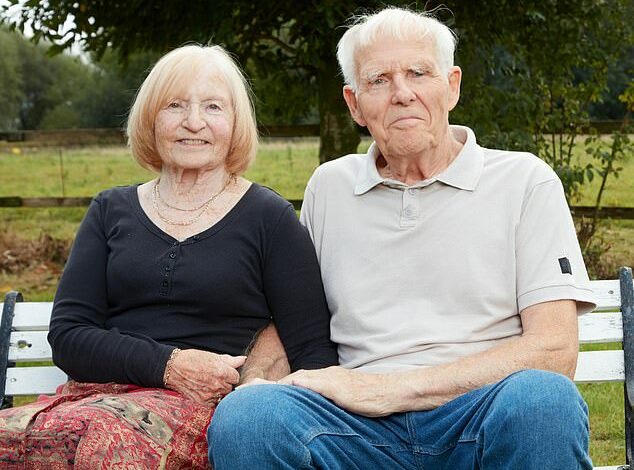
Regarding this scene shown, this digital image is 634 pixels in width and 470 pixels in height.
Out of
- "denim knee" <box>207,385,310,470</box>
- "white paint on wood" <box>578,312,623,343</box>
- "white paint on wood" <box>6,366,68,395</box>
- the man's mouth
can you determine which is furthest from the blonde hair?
"white paint on wood" <box>578,312,623,343</box>

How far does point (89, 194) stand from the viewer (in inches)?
504

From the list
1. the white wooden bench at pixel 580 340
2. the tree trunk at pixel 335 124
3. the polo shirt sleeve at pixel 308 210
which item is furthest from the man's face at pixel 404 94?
the tree trunk at pixel 335 124

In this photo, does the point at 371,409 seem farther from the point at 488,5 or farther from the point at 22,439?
the point at 488,5

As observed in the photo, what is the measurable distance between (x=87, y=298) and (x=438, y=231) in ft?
3.56

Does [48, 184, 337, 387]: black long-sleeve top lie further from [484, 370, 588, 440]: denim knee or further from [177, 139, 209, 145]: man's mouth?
[484, 370, 588, 440]: denim knee

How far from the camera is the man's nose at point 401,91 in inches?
116

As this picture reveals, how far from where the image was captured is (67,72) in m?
36.8

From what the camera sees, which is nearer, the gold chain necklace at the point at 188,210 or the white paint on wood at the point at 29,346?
the gold chain necklace at the point at 188,210

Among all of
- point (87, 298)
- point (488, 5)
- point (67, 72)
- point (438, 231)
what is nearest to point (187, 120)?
point (87, 298)

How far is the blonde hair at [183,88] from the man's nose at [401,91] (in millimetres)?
494

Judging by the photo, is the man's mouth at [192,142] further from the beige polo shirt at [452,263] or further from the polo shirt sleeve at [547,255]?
the polo shirt sleeve at [547,255]

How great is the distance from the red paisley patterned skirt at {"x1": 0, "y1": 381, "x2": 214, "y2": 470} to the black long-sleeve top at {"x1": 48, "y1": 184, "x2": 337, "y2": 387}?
252mm

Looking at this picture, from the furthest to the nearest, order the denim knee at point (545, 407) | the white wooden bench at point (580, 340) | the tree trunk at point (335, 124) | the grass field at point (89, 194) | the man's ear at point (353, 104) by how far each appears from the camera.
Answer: the tree trunk at point (335, 124)
the grass field at point (89, 194)
the white wooden bench at point (580, 340)
the man's ear at point (353, 104)
the denim knee at point (545, 407)

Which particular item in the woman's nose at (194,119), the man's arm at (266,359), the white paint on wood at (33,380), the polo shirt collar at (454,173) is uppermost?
the woman's nose at (194,119)
